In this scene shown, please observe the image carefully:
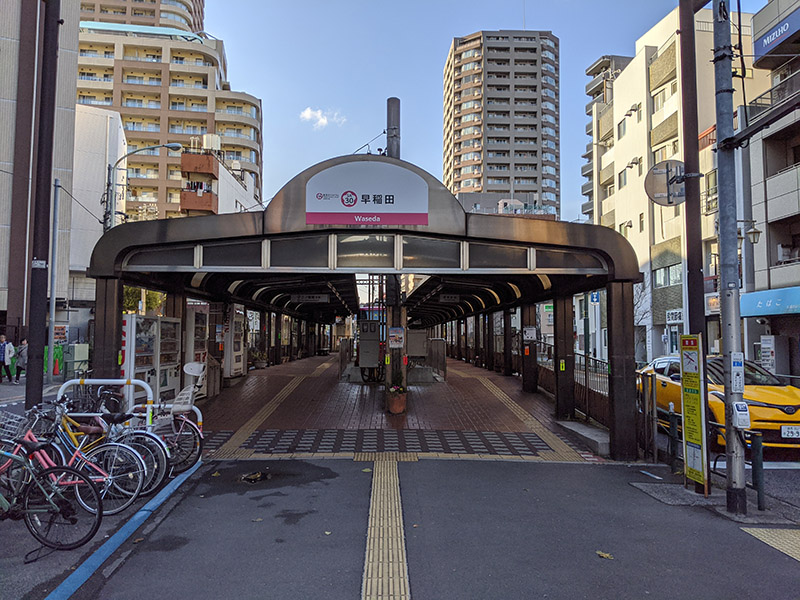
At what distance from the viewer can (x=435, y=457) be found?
27.7 ft

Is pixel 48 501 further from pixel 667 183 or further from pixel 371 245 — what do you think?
pixel 667 183

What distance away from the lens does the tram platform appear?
890 cm

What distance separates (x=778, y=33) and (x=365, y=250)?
64.8 feet

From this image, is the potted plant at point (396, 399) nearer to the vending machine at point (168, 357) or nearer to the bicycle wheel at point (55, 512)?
the vending machine at point (168, 357)

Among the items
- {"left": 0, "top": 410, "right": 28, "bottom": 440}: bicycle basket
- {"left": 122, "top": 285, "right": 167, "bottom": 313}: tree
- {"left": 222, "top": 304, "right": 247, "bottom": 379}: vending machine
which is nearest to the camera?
{"left": 0, "top": 410, "right": 28, "bottom": 440}: bicycle basket

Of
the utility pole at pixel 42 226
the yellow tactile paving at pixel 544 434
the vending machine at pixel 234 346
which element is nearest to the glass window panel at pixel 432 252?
the yellow tactile paving at pixel 544 434

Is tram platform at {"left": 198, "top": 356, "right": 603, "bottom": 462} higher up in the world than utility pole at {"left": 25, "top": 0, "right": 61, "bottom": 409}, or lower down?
lower down

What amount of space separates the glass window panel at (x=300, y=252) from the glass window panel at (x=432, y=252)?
1277 mm

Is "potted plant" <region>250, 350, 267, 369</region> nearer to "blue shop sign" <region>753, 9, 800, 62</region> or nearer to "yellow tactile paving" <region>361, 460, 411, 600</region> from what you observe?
"yellow tactile paving" <region>361, 460, 411, 600</region>

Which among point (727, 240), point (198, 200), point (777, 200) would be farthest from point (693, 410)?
point (198, 200)

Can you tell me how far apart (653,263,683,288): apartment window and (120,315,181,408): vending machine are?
2576cm

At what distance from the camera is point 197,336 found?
1360cm

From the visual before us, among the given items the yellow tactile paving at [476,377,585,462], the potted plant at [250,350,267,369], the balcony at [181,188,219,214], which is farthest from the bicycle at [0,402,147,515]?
the balcony at [181,188,219,214]

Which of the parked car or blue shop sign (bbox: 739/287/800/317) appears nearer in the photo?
the parked car
